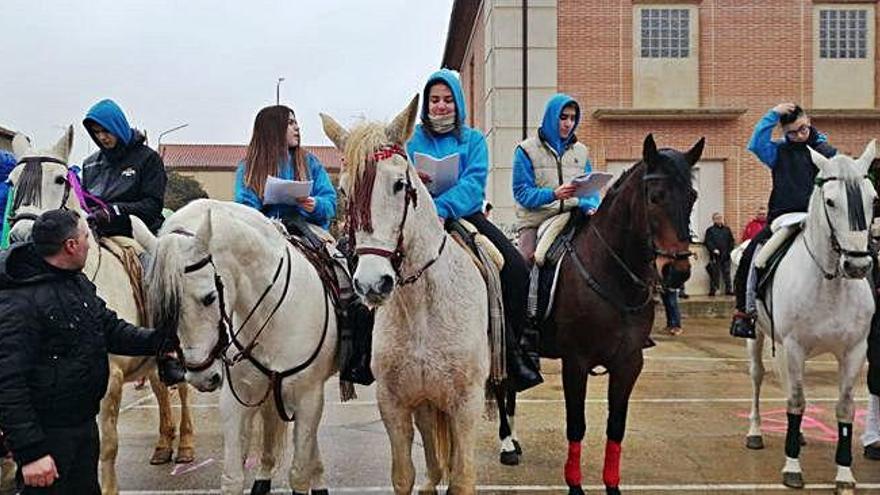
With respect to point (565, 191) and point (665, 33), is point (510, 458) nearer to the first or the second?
point (565, 191)

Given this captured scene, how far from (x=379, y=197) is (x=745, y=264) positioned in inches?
168

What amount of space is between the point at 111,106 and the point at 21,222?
4.74ft

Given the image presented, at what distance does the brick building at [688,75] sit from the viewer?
16.8m

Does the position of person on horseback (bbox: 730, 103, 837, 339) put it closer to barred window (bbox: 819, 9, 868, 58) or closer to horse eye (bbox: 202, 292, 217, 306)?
horse eye (bbox: 202, 292, 217, 306)

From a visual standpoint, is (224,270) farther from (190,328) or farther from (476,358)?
(476,358)

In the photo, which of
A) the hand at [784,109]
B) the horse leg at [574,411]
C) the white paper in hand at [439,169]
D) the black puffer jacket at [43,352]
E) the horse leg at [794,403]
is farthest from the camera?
the hand at [784,109]

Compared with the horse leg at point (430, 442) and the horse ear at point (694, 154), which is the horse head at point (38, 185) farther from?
the horse ear at point (694, 154)

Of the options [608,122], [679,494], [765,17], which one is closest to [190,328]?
[679,494]

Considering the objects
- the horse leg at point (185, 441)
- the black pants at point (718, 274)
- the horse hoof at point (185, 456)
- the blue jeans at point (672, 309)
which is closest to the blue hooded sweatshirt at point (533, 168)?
the horse leg at point (185, 441)

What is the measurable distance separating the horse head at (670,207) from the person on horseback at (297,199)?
175 centimetres

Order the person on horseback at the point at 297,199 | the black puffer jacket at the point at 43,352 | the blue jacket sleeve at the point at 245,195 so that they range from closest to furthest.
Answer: the black puffer jacket at the point at 43,352, the person on horseback at the point at 297,199, the blue jacket sleeve at the point at 245,195

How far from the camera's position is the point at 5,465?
5.61m

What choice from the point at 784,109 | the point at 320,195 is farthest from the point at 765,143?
the point at 320,195

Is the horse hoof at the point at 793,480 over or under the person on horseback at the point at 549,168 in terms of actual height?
under
